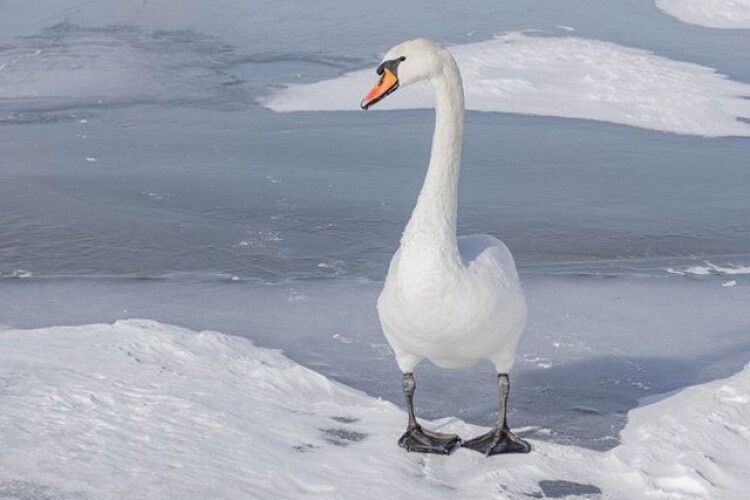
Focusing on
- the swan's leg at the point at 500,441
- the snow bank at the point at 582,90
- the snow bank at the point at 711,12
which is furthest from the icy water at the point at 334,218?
the snow bank at the point at 711,12

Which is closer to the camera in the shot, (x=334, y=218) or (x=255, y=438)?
(x=255, y=438)

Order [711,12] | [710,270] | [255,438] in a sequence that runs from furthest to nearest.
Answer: [711,12]
[710,270]
[255,438]

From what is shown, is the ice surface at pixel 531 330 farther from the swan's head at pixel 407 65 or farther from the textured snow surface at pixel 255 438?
the swan's head at pixel 407 65

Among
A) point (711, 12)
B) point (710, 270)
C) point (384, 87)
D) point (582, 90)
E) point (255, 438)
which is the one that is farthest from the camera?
point (711, 12)

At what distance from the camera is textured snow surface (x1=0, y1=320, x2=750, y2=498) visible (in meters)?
3.71

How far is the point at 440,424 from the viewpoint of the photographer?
4.74 meters

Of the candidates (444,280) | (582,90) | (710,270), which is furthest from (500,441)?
(582,90)

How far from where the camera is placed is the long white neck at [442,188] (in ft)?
13.9

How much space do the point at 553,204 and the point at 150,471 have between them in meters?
4.85

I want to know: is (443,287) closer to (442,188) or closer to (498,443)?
(442,188)

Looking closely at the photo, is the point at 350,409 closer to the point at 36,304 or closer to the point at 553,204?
the point at 36,304

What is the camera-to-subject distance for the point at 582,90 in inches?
447

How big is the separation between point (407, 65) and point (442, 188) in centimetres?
48

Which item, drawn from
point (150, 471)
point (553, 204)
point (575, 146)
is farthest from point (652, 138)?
point (150, 471)
